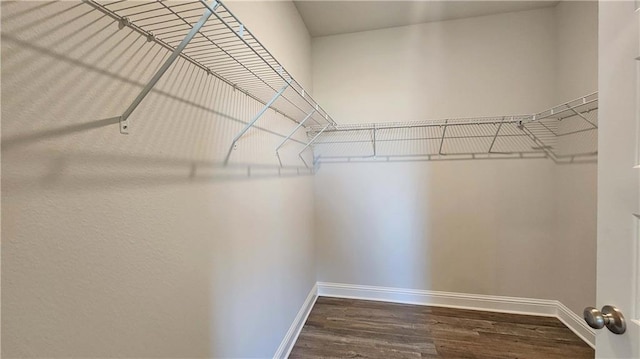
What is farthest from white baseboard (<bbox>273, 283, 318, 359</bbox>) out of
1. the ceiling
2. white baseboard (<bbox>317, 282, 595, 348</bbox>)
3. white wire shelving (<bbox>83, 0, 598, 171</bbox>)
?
the ceiling

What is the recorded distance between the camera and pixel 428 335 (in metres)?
1.98

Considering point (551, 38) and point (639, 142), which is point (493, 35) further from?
Result: point (639, 142)

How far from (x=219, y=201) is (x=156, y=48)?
0.56m

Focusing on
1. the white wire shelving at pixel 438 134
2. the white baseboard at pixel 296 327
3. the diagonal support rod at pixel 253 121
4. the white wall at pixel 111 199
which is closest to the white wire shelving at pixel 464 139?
the white wire shelving at pixel 438 134

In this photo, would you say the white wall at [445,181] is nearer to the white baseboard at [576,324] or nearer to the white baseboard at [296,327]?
the white baseboard at [576,324]

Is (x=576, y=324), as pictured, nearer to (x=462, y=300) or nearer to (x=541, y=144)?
(x=462, y=300)

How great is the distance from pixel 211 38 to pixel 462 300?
272 centimetres

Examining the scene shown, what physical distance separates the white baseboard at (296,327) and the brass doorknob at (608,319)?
1.54 meters

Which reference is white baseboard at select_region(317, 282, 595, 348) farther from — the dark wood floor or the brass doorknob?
the brass doorknob

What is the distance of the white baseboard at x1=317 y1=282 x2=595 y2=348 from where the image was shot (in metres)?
2.11

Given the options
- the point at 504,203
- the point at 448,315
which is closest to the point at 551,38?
the point at 504,203

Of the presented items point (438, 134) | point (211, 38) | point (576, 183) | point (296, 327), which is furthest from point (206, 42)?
point (576, 183)

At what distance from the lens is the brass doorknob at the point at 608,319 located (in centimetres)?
64

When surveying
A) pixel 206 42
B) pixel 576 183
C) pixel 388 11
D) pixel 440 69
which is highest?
pixel 388 11
